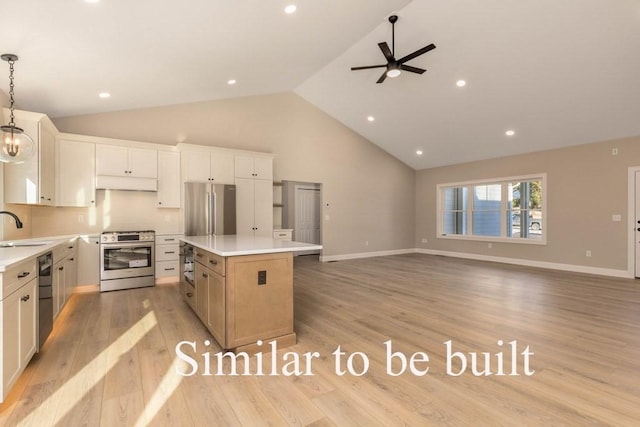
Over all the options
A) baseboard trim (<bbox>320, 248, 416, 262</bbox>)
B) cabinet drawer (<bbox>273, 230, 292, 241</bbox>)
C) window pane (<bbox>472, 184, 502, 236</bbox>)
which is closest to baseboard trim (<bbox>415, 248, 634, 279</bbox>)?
window pane (<bbox>472, 184, 502, 236</bbox>)

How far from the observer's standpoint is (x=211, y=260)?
280cm

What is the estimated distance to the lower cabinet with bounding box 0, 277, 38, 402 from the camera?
1802mm

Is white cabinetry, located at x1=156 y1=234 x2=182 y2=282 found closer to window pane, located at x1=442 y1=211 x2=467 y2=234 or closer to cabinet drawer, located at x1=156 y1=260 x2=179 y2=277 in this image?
cabinet drawer, located at x1=156 y1=260 x2=179 y2=277

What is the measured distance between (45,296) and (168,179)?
3.03 meters

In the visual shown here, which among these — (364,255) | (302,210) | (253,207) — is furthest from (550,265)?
(253,207)

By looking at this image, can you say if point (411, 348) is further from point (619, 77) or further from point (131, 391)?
point (619, 77)

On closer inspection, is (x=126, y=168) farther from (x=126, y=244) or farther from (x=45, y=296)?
(x=45, y=296)

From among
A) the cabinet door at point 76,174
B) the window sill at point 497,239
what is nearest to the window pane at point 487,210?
the window sill at point 497,239

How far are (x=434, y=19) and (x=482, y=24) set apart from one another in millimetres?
626

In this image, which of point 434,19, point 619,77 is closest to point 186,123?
point 434,19

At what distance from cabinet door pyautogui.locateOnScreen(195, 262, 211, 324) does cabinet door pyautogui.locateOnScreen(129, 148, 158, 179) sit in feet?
8.84

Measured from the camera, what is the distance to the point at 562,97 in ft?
16.8

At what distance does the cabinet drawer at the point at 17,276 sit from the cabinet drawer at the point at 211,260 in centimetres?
124

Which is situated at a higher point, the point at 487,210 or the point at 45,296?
the point at 487,210
